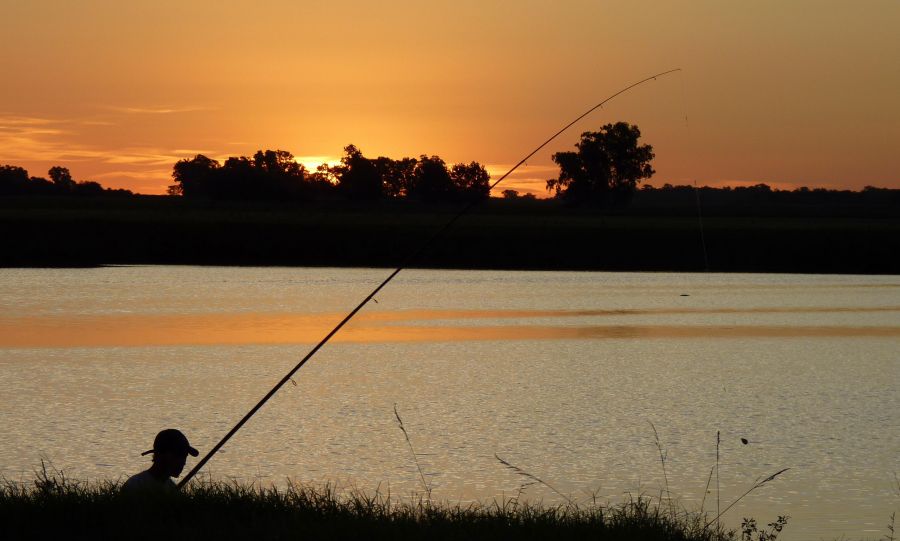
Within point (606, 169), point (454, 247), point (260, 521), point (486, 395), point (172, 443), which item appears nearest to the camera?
point (260, 521)

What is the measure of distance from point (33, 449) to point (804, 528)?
7025 mm

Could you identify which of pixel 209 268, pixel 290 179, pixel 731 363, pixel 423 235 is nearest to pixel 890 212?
pixel 290 179

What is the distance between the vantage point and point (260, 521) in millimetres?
6801

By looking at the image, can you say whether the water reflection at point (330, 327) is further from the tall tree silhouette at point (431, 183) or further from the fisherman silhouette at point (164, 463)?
the tall tree silhouette at point (431, 183)

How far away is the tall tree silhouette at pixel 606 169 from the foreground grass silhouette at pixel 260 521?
86.9 metres

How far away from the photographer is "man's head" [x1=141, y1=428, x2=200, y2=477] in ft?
22.6

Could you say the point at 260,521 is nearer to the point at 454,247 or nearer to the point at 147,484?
the point at 147,484

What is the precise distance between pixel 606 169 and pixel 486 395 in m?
96.2

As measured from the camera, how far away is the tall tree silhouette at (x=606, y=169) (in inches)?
3866

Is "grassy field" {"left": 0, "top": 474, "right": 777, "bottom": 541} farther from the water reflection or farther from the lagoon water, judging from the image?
the water reflection

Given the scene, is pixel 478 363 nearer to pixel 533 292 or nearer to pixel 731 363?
pixel 731 363

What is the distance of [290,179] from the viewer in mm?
125938

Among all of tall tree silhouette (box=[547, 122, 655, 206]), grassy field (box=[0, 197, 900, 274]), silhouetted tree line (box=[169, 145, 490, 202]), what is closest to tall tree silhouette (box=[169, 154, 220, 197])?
silhouetted tree line (box=[169, 145, 490, 202])

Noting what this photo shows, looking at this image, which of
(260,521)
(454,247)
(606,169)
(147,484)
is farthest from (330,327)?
(606,169)
